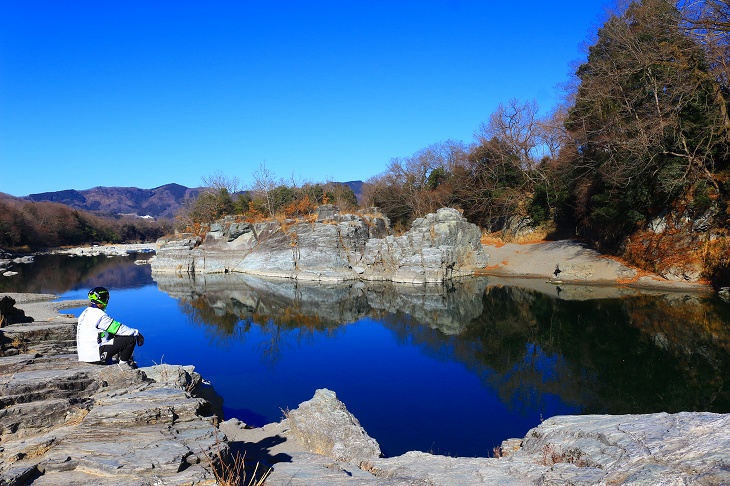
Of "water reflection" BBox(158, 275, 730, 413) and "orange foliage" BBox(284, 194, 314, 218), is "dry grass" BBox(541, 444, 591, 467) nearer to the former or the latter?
"water reflection" BBox(158, 275, 730, 413)

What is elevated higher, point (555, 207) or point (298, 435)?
point (555, 207)

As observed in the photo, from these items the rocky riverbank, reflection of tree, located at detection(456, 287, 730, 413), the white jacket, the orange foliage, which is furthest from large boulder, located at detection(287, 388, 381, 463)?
the orange foliage

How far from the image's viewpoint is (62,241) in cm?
8250

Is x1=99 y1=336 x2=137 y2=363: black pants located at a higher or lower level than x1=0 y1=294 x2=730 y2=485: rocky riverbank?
higher

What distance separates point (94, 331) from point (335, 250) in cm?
3092

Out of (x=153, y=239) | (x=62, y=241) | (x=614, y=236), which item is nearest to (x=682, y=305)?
(x=614, y=236)

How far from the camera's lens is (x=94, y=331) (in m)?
7.46

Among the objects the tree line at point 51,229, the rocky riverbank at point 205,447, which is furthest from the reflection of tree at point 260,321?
the tree line at point 51,229

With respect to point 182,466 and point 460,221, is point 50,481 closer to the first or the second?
point 182,466

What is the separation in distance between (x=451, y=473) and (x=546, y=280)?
96.2 ft

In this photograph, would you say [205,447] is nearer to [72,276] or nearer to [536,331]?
[536,331]

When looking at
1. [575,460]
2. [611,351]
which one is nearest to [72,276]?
[611,351]

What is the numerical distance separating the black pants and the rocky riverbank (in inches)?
15.8

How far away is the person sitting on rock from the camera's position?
7312 millimetres
